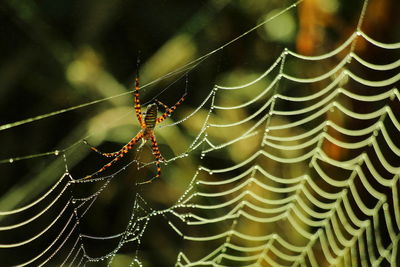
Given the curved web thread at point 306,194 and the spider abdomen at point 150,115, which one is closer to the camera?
the spider abdomen at point 150,115

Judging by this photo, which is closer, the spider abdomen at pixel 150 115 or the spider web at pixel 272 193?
the spider abdomen at pixel 150 115

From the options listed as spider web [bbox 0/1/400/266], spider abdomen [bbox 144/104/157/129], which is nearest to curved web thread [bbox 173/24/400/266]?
spider web [bbox 0/1/400/266]

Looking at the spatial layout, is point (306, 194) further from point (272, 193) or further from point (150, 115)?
point (150, 115)

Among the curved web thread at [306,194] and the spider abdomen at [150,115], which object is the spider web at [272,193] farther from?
the spider abdomen at [150,115]

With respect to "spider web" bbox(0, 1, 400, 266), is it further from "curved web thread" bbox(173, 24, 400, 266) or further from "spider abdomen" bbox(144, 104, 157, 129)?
"spider abdomen" bbox(144, 104, 157, 129)

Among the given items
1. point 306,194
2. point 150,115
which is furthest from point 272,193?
point 150,115

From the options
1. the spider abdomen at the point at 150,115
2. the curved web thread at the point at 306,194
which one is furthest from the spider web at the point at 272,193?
the spider abdomen at the point at 150,115

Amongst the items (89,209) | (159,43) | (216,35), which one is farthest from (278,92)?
(89,209)
